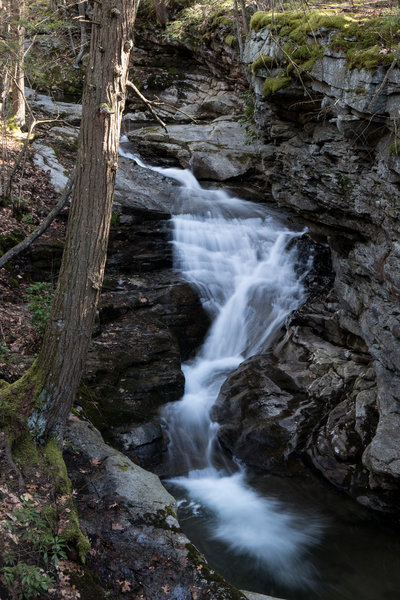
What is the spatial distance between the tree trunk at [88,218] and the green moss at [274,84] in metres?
4.61

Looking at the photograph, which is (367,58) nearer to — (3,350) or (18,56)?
(3,350)

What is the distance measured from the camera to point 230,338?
441 inches

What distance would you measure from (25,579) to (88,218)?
306cm

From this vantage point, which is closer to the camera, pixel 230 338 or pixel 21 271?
pixel 21 271

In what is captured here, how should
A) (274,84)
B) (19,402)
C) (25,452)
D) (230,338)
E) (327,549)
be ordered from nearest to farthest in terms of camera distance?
(25,452) → (19,402) → (327,549) → (274,84) → (230,338)

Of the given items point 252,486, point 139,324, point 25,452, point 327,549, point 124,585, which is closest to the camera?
point 124,585

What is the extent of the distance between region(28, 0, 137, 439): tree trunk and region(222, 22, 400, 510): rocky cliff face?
145 inches

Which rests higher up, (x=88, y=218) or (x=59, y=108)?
(x=59, y=108)

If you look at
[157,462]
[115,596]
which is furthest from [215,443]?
[115,596]

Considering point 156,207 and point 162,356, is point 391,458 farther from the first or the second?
point 156,207

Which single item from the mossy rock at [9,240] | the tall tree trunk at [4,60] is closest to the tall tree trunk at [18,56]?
the tall tree trunk at [4,60]

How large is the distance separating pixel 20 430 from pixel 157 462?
3437 mm

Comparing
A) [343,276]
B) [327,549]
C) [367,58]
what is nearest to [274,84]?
[367,58]

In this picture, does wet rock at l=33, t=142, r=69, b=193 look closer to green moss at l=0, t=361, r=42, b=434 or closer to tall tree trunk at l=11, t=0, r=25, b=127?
tall tree trunk at l=11, t=0, r=25, b=127
